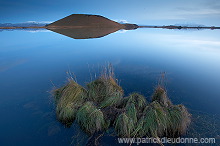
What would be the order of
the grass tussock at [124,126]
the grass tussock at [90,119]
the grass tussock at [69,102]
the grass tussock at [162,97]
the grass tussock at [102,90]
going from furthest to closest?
the grass tussock at [102,90] → the grass tussock at [162,97] → the grass tussock at [69,102] → the grass tussock at [90,119] → the grass tussock at [124,126]

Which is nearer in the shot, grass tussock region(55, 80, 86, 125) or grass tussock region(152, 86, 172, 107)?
grass tussock region(55, 80, 86, 125)

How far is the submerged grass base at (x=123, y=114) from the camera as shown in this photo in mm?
5191

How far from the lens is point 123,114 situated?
17.6 feet

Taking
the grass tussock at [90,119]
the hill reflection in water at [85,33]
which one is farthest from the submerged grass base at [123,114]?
the hill reflection in water at [85,33]

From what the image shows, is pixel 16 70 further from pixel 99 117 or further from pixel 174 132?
pixel 174 132

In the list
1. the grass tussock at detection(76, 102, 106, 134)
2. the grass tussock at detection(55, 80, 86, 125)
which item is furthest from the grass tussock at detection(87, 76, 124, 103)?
the grass tussock at detection(76, 102, 106, 134)

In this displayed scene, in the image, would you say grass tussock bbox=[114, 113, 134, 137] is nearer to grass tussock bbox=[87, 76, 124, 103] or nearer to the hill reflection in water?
grass tussock bbox=[87, 76, 124, 103]

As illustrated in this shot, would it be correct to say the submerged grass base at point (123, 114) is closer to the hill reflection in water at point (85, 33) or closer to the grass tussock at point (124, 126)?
the grass tussock at point (124, 126)

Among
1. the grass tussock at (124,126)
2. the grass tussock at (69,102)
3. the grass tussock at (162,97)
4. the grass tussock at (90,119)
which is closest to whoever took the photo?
the grass tussock at (124,126)

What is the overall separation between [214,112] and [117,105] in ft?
14.8

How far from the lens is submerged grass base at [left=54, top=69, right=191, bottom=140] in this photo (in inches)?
204

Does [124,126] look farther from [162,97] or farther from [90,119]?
[162,97]

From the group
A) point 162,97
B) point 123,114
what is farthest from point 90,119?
point 162,97

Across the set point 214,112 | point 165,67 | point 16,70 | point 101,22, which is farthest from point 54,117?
point 101,22
